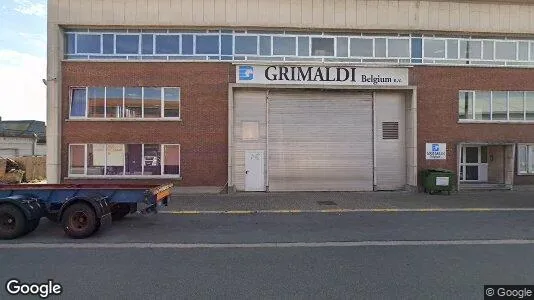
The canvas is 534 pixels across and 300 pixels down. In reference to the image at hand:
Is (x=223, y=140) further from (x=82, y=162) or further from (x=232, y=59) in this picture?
(x=82, y=162)

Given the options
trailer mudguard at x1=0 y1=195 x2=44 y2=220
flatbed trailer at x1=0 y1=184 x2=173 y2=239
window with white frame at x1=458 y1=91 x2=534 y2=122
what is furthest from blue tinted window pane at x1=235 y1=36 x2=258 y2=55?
trailer mudguard at x1=0 y1=195 x2=44 y2=220

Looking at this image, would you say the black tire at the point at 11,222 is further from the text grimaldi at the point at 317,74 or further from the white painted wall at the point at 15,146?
the white painted wall at the point at 15,146

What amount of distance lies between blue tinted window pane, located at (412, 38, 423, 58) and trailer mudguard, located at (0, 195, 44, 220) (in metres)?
16.5

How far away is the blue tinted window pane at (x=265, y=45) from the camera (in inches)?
701

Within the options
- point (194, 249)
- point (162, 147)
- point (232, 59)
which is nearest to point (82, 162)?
point (162, 147)

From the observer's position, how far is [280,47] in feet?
58.7

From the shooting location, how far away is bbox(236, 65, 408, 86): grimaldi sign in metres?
17.4

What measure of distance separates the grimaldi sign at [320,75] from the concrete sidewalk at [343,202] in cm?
510

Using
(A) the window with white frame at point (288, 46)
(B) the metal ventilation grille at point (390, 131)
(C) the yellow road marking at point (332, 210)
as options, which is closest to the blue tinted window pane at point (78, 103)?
(A) the window with white frame at point (288, 46)

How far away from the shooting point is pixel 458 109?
1838 cm

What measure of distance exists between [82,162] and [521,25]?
21.7 meters

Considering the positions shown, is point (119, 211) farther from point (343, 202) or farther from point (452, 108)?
point (452, 108)

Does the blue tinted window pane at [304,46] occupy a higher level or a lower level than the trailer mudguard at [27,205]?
higher
